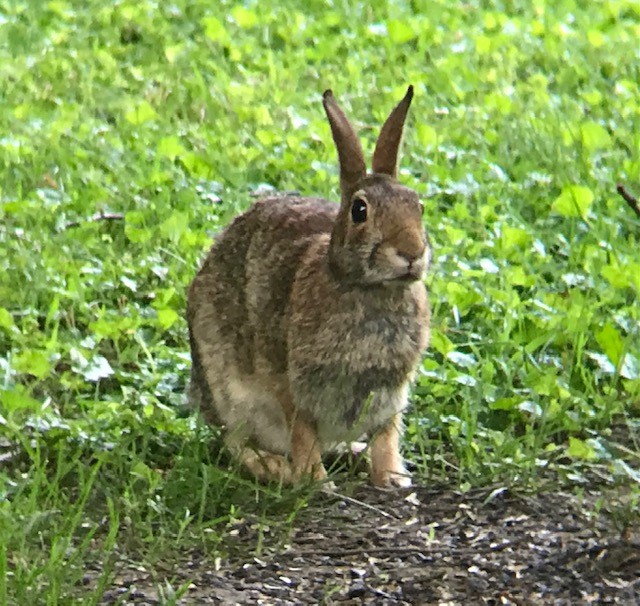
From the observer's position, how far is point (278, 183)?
21.5ft

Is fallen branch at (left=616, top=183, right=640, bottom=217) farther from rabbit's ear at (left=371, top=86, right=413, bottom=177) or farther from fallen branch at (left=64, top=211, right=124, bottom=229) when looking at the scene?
fallen branch at (left=64, top=211, right=124, bottom=229)

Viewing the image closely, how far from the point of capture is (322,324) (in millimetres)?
4176

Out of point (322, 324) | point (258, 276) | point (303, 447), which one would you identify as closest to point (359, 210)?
point (322, 324)

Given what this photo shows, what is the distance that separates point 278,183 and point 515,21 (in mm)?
3178

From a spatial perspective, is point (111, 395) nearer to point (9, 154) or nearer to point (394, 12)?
point (9, 154)

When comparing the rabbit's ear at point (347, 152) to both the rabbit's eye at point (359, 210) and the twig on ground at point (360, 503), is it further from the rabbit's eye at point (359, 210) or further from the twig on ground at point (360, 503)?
the twig on ground at point (360, 503)

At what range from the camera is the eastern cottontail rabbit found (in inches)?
157

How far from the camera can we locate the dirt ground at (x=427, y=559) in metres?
3.56

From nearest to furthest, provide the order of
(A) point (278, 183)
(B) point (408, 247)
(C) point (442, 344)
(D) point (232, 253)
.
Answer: (B) point (408, 247) → (D) point (232, 253) → (C) point (442, 344) → (A) point (278, 183)

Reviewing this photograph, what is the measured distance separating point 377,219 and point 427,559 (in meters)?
0.91

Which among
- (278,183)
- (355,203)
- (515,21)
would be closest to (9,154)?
(278,183)

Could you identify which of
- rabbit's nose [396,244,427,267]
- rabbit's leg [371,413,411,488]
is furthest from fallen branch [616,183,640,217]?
rabbit's leg [371,413,411,488]

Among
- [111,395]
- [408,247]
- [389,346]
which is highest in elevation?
[408,247]

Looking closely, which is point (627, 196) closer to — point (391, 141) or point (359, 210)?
point (359, 210)
